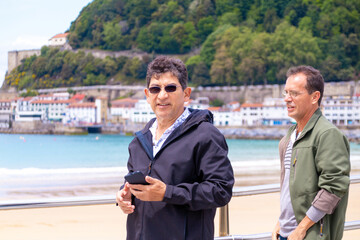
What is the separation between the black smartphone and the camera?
35.2 inches

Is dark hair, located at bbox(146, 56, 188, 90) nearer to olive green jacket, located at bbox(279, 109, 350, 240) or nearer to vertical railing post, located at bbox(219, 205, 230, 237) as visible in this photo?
olive green jacket, located at bbox(279, 109, 350, 240)

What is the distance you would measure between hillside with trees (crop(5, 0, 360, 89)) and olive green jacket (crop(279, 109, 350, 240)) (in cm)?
4435

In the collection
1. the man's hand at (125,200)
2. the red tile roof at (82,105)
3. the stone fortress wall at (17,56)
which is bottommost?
the red tile roof at (82,105)

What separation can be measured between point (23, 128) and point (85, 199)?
169 ft

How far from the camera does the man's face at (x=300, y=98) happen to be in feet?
3.86

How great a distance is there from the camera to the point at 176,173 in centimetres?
96

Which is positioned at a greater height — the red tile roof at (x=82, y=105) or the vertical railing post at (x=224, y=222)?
the vertical railing post at (x=224, y=222)

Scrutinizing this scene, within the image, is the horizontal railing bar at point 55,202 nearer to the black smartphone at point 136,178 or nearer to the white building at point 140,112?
the black smartphone at point 136,178

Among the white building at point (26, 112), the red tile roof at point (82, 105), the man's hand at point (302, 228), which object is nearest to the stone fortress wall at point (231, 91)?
the red tile roof at point (82, 105)

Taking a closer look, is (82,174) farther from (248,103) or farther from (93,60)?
(93,60)

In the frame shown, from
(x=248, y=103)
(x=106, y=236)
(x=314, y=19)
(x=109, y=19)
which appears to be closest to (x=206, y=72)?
(x=248, y=103)

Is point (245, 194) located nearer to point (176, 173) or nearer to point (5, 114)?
point (176, 173)

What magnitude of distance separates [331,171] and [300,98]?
0.70 ft

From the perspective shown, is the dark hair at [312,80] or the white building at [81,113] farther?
the white building at [81,113]
